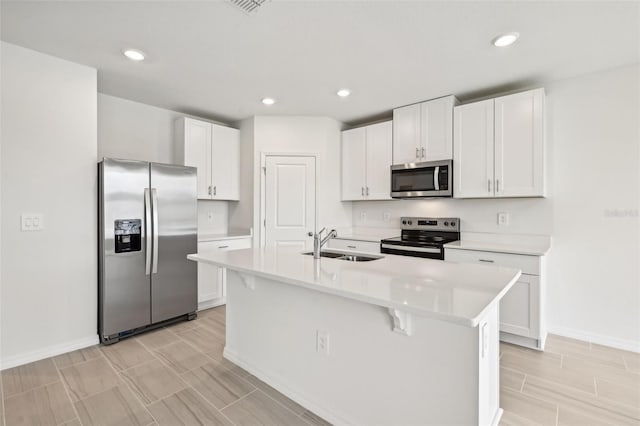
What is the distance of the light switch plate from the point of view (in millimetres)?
2406

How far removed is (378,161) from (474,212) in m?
1.30

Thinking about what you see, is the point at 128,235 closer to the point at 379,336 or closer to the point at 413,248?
the point at 379,336

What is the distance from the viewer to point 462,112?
127 inches

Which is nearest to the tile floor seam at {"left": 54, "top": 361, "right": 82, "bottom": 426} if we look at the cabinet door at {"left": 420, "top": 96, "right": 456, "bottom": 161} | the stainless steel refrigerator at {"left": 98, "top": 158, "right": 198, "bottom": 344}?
the stainless steel refrigerator at {"left": 98, "top": 158, "right": 198, "bottom": 344}

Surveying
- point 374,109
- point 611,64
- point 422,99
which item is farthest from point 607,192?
point 374,109

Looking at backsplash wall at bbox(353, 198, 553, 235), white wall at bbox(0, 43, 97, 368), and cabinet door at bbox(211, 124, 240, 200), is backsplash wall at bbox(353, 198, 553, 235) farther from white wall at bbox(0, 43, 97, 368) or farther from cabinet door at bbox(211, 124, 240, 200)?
white wall at bbox(0, 43, 97, 368)

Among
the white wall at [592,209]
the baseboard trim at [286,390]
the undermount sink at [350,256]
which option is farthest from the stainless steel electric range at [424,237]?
the baseboard trim at [286,390]

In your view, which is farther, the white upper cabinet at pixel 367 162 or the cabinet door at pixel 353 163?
the cabinet door at pixel 353 163

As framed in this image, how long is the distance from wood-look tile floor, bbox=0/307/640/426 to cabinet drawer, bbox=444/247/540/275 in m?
0.73

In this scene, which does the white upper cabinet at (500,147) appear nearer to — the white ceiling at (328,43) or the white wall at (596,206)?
the white ceiling at (328,43)

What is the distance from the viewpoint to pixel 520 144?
9.59 ft

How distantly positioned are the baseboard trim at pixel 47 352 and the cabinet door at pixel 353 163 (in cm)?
319

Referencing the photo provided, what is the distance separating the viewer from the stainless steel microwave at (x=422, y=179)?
3.34m

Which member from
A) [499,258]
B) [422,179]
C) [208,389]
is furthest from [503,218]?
[208,389]
